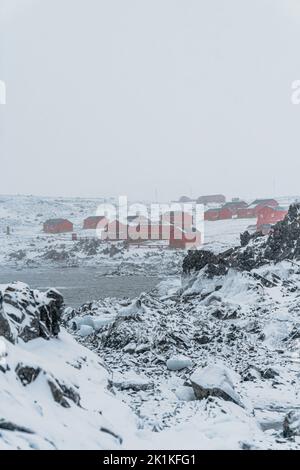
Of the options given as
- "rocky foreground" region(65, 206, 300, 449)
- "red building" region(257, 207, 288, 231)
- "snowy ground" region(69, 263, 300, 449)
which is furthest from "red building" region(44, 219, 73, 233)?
"snowy ground" region(69, 263, 300, 449)

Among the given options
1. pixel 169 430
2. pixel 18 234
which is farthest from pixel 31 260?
pixel 169 430

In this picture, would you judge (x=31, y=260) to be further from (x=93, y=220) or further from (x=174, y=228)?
(x=93, y=220)

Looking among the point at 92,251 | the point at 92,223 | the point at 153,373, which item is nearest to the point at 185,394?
the point at 153,373

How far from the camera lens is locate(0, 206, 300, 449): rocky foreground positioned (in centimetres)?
885

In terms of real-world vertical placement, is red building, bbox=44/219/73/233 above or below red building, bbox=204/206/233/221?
below

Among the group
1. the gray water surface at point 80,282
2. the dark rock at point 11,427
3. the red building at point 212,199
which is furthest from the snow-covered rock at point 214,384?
the red building at point 212,199

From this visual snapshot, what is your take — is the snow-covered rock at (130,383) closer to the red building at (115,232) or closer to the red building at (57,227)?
the red building at (115,232)

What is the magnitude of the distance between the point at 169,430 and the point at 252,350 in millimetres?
7843

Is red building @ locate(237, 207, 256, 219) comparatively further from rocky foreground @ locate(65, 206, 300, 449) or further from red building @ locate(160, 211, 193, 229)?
rocky foreground @ locate(65, 206, 300, 449)

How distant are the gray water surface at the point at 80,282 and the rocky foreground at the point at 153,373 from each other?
9021 mm

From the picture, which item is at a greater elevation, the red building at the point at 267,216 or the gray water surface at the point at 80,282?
the red building at the point at 267,216

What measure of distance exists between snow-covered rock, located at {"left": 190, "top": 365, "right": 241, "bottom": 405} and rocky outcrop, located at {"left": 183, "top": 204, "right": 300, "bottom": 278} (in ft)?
54.2

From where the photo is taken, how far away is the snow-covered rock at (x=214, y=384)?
11.4m

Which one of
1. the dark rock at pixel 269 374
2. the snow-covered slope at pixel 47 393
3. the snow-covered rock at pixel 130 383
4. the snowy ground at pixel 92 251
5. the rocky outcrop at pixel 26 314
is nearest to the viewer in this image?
the snow-covered slope at pixel 47 393
